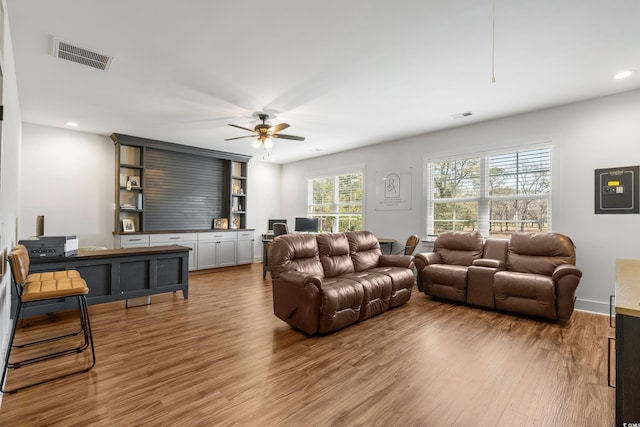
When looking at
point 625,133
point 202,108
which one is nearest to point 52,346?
point 202,108

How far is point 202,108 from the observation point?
14.0 feet

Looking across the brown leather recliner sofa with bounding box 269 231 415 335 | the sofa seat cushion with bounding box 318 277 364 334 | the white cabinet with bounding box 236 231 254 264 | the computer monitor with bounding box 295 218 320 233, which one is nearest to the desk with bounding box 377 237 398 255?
the brown leather recliner sofa with bounding box 269 231 415 335

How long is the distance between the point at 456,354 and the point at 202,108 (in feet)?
14.1

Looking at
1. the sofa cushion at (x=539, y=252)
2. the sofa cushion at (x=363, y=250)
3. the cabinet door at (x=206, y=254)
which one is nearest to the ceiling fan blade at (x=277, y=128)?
the sofa cushion at (x=363, y=250)

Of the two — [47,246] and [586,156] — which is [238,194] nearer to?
[47,246]

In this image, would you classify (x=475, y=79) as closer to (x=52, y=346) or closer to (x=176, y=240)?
(x=52, y=346)

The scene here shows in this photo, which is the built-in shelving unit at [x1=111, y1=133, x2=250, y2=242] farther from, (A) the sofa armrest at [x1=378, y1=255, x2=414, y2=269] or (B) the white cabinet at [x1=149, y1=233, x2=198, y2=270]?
(A) the sofa armrest at [x1=378, y1=255, x2=414, y2=269]

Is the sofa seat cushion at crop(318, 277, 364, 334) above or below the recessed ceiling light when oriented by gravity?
below

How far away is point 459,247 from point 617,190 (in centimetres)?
196

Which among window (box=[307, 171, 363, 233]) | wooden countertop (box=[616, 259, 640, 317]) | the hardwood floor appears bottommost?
the hardwood floor

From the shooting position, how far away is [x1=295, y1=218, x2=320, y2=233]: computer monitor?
705 cm

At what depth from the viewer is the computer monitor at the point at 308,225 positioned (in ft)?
23.1

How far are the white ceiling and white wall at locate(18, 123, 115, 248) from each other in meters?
0.55

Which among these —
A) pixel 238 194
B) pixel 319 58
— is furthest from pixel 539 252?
pixel 238 194
